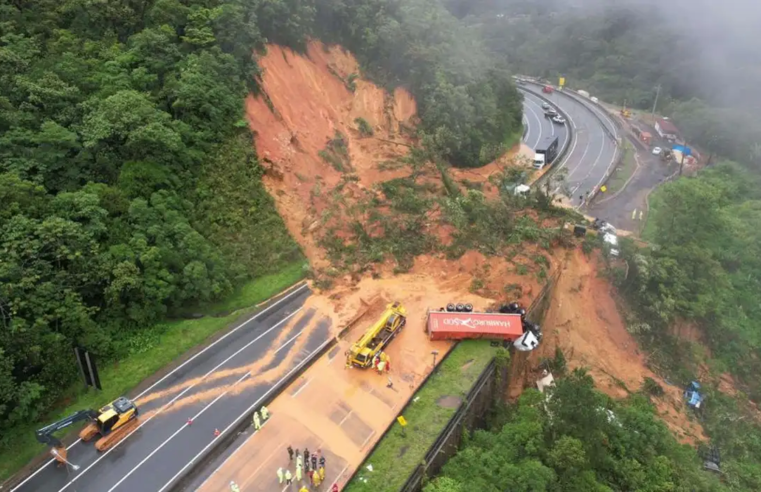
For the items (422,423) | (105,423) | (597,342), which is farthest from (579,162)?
(105,423)

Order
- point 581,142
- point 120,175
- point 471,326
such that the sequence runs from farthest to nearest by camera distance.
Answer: point 581,142
point 120,175
point 471,326

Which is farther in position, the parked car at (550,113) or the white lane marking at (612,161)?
the parked car at (550,113)

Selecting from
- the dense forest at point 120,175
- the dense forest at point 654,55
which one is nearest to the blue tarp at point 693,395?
the dense forest at point 120,175

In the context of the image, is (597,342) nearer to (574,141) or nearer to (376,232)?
(376,232)

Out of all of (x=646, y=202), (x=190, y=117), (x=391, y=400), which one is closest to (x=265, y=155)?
(x=190, y=117)

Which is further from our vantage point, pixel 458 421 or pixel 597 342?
pixel 597 342

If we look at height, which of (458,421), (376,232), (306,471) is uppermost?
(376,232)

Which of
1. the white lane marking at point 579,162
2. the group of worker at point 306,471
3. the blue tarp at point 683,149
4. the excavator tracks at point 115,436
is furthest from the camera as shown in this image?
the blue tarp at point 683,149

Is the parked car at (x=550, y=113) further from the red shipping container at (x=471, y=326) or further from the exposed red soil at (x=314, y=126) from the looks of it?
the red shipping container at (x=471, y=326)
